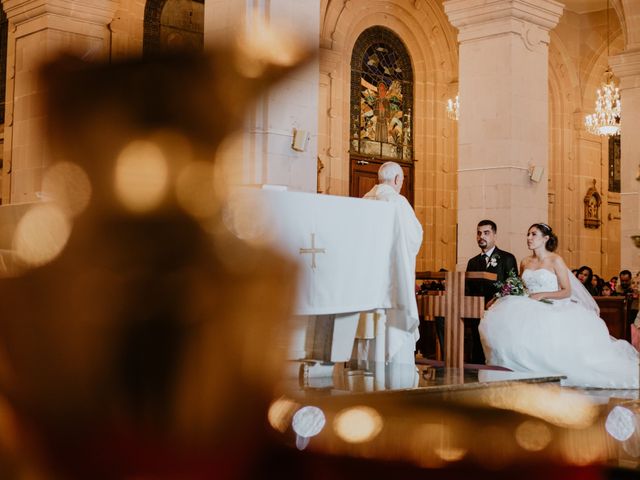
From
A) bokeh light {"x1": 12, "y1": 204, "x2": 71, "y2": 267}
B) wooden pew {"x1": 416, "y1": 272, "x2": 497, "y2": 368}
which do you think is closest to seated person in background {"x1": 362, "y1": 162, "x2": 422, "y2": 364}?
wooden pew {"x1": 416, "y1": 272, "x2": 497, "y2": 368}

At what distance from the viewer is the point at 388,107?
19.1 metres

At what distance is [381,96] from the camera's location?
19.0 metres

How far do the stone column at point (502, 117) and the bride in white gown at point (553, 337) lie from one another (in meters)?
3.19

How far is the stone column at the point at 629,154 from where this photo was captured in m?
15.3

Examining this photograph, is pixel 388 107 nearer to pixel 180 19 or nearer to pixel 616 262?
pixel 180 19

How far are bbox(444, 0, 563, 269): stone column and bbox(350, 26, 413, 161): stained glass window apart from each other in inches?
236

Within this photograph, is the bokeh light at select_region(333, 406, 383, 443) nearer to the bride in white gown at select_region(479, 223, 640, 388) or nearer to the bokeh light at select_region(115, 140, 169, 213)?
the bokeh light at select_region(115, 140, 169, 213)

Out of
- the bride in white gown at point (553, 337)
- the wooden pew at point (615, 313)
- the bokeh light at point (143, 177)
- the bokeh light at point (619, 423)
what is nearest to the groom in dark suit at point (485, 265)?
the bride in white gown at point (553, 337)

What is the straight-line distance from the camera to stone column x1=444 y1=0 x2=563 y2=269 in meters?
12.1

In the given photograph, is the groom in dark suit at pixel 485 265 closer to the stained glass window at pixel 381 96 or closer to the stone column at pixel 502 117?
the stone column at pixel 502 117

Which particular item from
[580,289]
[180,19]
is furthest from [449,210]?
[580,289]

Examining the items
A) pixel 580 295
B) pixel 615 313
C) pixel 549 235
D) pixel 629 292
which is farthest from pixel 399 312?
pixel 629 292

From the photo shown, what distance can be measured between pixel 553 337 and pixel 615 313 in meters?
4.51

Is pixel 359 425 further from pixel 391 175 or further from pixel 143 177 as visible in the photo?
pixel 391 175
